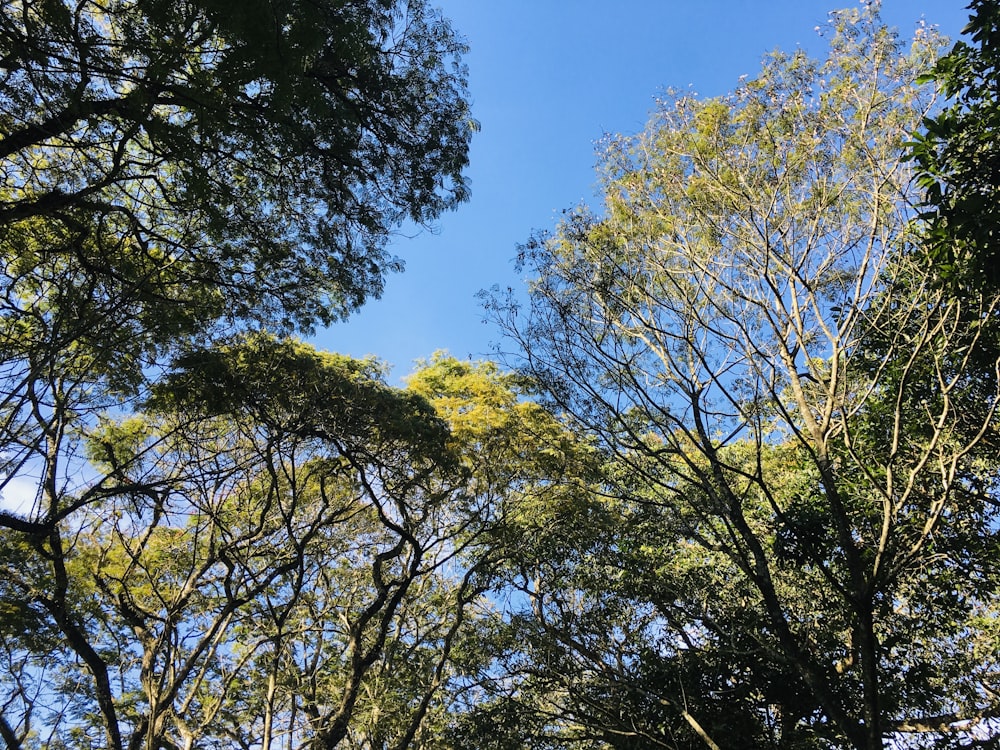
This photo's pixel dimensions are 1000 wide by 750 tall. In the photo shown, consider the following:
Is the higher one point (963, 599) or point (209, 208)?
point (209, 208)

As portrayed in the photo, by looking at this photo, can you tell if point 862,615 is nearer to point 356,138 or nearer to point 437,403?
point 356,138

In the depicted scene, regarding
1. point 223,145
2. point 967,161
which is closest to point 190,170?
point 223,145

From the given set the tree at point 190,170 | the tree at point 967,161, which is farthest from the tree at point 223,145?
the tree at point 967,161

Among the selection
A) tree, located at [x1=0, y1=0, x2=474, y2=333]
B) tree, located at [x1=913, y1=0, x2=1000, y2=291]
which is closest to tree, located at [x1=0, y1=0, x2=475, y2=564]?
tree, located at [x1=0, y1=0, x2=474, y2=333]

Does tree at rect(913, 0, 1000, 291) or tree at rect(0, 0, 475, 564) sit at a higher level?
tree at rect(0, 0, 475, 564)

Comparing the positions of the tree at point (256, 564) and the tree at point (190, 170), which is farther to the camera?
the tree at point (256, 564)

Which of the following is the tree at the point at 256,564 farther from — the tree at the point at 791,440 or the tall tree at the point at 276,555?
the tree at the point at 791,440

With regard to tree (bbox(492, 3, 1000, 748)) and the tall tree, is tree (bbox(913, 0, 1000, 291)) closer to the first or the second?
tree (bbox(492, 3, 1000, 748))

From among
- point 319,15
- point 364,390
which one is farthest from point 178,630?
point 319,15

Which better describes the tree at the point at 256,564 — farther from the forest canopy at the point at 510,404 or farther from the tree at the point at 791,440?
the tree at the point at 791,440

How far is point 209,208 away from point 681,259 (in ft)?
15.5

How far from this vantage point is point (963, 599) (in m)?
6.09

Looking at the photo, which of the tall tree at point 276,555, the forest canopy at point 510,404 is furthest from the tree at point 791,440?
the tall tree at point 276,555

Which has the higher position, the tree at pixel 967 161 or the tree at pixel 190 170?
the tree at pixel 190 170
